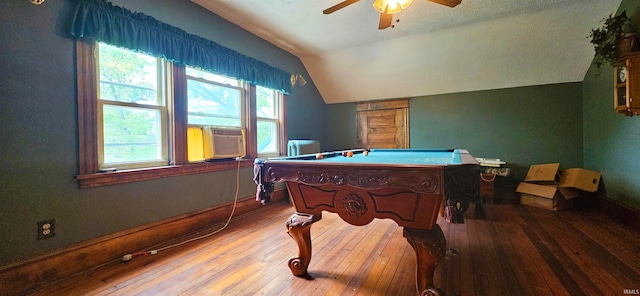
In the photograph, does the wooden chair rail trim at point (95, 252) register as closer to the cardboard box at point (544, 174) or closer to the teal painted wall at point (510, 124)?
the teal painted wall at point (510, 124)

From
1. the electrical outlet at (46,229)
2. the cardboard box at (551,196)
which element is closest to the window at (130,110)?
the electrical outlet at (46,229)

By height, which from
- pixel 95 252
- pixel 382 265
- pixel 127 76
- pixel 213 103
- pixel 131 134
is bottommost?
pixel 382 265

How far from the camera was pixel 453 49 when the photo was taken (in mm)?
3617

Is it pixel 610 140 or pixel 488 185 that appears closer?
pixel 610 140

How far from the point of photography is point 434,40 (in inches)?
140

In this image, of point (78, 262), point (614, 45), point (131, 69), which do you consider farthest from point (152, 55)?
point (614, 45)

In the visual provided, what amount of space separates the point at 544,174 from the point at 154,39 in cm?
508

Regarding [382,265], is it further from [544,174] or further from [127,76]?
[544,174]

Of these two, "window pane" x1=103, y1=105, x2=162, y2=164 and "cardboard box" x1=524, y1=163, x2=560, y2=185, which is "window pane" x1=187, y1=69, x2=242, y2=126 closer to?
"window pane" x1=103, y1=105, x2=162, y2=164

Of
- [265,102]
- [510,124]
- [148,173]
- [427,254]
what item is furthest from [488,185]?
[148,173]

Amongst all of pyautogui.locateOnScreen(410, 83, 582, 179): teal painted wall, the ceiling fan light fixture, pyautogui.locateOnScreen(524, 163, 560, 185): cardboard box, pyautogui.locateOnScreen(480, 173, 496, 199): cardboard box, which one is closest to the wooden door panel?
pyautogui.locateOnScreen(410, 83, 582, 179): teal painted wall

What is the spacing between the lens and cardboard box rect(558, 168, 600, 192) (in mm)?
3131

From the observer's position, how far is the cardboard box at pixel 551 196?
10.4 feet

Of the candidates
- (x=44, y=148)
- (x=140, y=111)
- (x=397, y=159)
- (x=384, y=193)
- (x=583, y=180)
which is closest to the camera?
(x=384, y=193)
